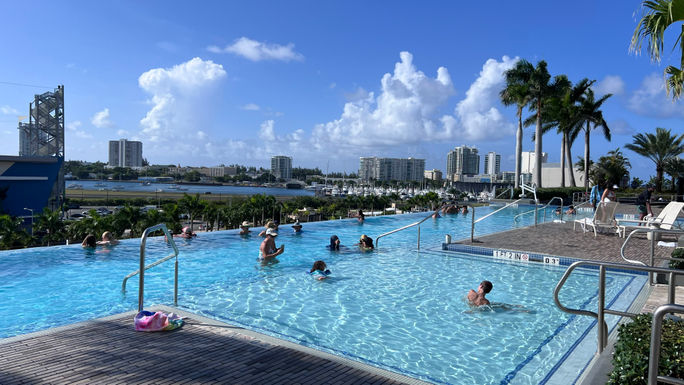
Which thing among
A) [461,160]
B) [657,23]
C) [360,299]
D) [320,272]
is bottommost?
[360,299]

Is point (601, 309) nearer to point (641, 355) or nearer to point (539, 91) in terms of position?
point (641, 355)

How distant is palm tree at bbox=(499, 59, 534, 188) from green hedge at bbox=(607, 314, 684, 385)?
34.2 m

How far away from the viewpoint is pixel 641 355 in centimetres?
265

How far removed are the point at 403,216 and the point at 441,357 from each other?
18320 mm

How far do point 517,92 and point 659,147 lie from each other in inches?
485

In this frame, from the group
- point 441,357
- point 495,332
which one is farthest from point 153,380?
point 495,332

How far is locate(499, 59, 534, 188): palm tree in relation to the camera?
3475 cm

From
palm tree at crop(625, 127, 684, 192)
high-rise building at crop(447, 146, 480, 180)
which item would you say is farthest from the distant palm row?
high-rise building at crop(447, 146, 480, 180)

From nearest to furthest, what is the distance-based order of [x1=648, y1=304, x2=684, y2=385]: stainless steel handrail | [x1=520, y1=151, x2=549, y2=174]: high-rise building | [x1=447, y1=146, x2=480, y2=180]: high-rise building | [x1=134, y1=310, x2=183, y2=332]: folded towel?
[x1=648, y1=304, x2=684, y2=385]: stainless steel handrail < [x1=134, y1=310, x2=183, y2=332]: folded towel < [x1=520, y1=151, x2=549, y2=174]: high-rise building < [x1=447, y1=146, x2=480, y2=180]: high-rise building

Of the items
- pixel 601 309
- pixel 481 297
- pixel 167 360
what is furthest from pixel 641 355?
pixel 481 297

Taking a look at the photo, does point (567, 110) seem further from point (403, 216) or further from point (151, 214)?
point (151, 214)

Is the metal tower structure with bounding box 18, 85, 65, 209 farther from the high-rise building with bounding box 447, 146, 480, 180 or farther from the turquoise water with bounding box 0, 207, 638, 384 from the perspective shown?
the high-rise building with bounding box 447, 146, 480, 180

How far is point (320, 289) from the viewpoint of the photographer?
8.48 m

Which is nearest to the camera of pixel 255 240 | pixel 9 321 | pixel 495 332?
pixel 495 332
